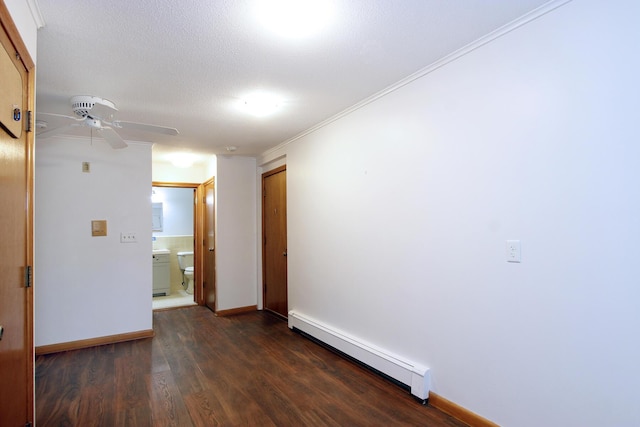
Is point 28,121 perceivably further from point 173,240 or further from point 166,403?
point 173,240

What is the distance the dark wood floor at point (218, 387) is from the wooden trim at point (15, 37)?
7.19ft

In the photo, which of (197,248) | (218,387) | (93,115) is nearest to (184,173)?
(197,248)

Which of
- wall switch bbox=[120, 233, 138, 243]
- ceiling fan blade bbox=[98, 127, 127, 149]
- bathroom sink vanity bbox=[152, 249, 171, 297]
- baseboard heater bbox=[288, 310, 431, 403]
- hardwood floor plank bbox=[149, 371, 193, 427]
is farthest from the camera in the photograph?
bathroom sink vanity bbox=[152, 249, 171, 297]

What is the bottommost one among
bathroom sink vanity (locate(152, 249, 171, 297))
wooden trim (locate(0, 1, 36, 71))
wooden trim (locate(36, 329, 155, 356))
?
wooden trim (locate(36, 329, 155, 356))

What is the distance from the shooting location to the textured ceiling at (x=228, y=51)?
1734mm

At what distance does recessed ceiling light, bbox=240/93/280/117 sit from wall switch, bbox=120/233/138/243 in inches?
87.3

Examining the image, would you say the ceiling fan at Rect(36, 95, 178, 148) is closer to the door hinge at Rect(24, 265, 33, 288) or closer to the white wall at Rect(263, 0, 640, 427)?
the door hinge at Rect(24, 265, 33, 288)

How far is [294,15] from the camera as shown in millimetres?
1767

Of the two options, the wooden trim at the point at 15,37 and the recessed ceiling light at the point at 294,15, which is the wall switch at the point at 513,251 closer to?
the recessed ceiling light at the point at 294,15

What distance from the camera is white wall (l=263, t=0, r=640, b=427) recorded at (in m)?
1.54

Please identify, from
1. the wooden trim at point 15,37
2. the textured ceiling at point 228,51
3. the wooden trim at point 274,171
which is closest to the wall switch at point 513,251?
the textured ceiling at point 228,51

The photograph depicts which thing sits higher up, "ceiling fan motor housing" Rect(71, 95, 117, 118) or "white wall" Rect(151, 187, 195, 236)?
"ceiling fan motor housing" Rect(71, 95, 117, 118)

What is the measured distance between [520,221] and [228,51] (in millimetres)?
1973

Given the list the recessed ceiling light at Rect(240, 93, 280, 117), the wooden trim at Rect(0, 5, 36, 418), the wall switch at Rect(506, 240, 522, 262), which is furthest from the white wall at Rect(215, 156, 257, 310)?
the wall switch at Rect(506, 240, 522, 262)
